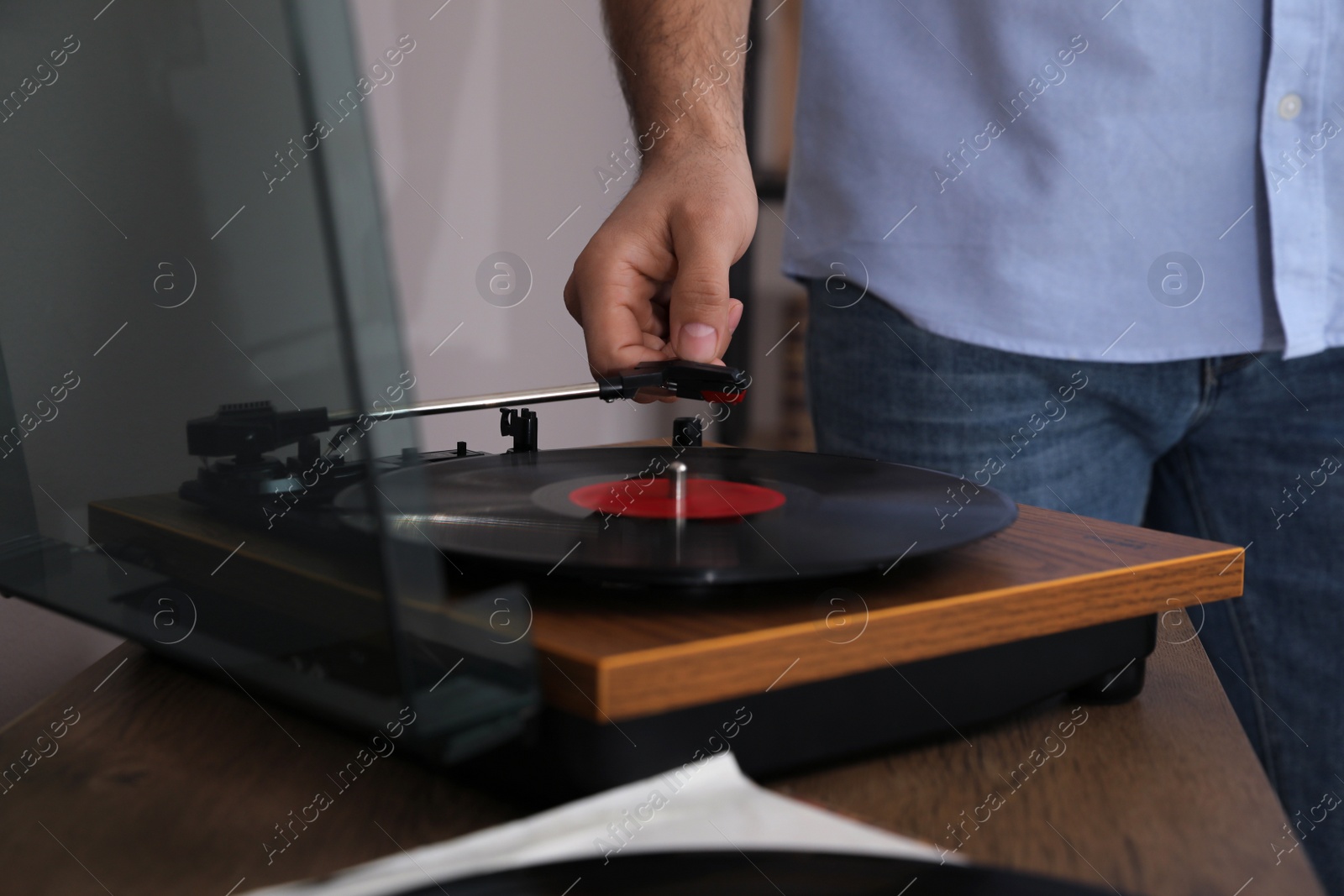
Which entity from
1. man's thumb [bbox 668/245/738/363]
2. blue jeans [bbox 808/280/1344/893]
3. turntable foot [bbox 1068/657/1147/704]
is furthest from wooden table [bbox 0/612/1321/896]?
blue jeans [bbox 808/280/1344/893]

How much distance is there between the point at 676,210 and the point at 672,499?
0.30 m

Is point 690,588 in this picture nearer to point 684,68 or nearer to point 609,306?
point 609,306

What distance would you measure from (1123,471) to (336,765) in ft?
2.89

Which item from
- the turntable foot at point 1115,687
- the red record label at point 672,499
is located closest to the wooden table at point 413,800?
the turntable foot at point 1115,687

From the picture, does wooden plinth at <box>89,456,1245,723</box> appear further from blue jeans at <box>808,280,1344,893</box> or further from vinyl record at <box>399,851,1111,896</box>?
blue jeans at <box>808,280,1344,893</box>

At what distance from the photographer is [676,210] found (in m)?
0.84

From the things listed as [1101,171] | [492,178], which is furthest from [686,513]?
[492,178]

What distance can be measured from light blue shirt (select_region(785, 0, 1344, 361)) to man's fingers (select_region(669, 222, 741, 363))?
31 cm

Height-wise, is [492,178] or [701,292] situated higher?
[492,178]

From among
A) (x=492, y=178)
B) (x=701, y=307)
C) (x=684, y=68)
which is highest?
(x=492, y=178)

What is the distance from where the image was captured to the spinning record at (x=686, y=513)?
1.47ft

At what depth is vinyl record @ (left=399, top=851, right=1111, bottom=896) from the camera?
0.33 metres

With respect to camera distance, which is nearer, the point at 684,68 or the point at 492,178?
the point at 684,68

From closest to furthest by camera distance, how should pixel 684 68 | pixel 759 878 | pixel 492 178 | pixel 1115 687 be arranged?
1. pixel 759 878
2. pixel 1115 687
3. pixel 684 68
4. pixel 492 178
